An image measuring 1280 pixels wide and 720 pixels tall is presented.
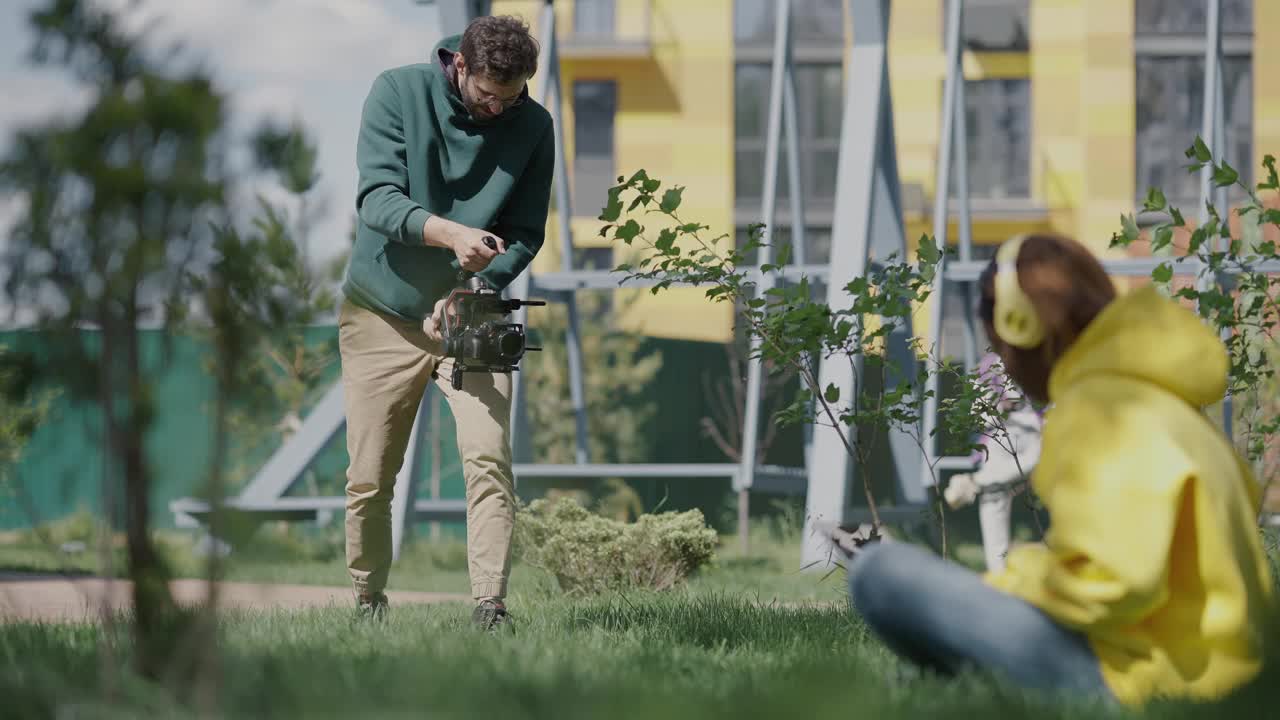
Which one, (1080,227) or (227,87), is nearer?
(227,87)

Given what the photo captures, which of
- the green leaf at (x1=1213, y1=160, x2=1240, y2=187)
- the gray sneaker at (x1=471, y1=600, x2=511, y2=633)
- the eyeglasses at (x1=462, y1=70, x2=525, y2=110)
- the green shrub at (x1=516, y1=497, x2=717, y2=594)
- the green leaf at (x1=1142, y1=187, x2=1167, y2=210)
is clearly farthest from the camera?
the green shrub at (x1=516, y1=497, x2=717, y2=594)

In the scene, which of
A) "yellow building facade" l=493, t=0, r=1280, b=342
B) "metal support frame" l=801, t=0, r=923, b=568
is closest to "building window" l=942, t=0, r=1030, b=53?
"yellow building facade" l=493, t=0, r=1280, b=342

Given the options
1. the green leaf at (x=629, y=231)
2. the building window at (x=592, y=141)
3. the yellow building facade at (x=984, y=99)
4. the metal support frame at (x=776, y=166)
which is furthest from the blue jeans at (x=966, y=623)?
the building window at (x=592, y=141)

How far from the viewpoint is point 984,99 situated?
22.3 meters

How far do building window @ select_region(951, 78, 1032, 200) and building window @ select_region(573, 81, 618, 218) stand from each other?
5.26 m

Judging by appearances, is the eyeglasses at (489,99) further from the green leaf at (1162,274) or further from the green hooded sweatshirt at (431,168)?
the green leaf at (1162,274)

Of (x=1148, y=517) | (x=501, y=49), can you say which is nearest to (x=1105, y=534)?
(x=1148, y=517)

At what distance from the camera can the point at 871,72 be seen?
7203mm

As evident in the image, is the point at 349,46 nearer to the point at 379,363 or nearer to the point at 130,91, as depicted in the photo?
the point at 379,363

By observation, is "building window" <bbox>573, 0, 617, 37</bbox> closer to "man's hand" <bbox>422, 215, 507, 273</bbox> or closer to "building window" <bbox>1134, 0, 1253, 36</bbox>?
"building window" <bbox>1134, 0, 1253, 36</bbox>

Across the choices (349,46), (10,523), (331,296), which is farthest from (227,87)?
(10,523)

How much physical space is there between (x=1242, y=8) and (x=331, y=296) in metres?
17.1

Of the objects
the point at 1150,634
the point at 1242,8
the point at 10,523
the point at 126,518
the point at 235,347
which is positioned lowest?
the point at 10,523

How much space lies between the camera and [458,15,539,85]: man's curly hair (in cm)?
388
